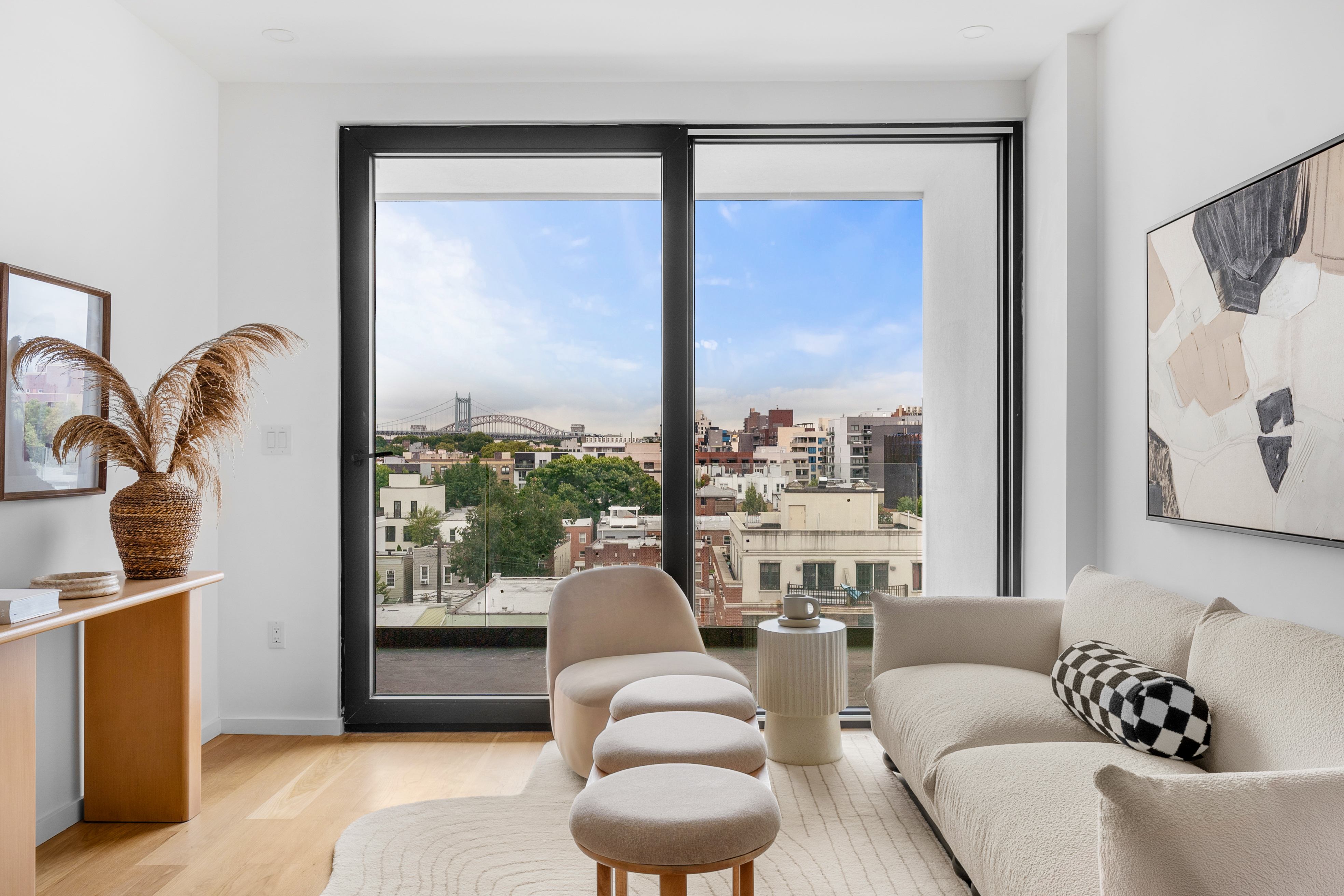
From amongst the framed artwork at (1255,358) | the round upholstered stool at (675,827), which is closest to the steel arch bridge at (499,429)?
the round upholstered stool at (675,827)

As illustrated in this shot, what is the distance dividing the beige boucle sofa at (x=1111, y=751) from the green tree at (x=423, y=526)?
1853 millimetres

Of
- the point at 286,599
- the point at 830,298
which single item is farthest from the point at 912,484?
the point at 286,599

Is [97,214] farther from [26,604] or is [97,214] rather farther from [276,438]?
[26,604]

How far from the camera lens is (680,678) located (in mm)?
2574

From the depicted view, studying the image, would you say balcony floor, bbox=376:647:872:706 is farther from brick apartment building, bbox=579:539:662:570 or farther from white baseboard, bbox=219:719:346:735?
brick apartment building, bbox=579:539:662:570

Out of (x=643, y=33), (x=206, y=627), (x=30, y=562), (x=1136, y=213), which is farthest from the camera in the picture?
(x=206, y=627)

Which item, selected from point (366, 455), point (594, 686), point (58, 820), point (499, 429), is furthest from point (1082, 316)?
point (58, 820)

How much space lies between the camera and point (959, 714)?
229cm

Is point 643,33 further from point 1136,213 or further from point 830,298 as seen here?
point 1136,213

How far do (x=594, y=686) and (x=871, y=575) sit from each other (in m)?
1.42

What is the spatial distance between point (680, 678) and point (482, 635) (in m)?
1.31

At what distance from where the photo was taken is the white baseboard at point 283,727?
349 cm

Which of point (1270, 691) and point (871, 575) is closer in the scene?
point (1270, 691)

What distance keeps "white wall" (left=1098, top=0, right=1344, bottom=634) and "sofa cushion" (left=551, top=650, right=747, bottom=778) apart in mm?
1452
